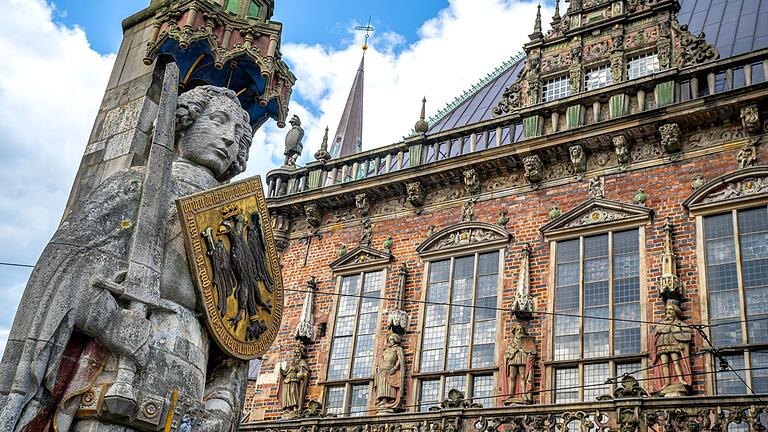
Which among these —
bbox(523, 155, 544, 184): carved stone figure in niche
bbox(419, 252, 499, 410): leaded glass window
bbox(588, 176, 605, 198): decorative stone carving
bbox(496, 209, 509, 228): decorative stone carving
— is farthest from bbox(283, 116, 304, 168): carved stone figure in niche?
bbox(588, 176, 605, 198): decorative stone carving

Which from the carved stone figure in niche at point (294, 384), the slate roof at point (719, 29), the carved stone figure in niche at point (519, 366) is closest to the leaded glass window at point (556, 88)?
the slate roof at point (719, 29)

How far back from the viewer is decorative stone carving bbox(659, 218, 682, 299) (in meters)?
10.7

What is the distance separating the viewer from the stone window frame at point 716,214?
395 inches

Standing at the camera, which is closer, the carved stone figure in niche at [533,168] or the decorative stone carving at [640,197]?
the decorative stone carving at [640,197]

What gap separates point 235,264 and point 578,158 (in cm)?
874

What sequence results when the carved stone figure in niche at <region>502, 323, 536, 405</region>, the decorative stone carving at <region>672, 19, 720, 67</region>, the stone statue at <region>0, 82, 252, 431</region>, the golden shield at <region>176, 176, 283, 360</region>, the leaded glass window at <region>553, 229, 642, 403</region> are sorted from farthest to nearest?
1. the decorative stone carving at <region>672, 19, 720, 67</region>
2. the carved stone figure in niche at <region>502, 323, 536, 405</region>
3. the leaded glass window at <region>553, 229, 642, 403</region>
4. the golden shield at <region>176, 176, 283, 360</region>
5. the stone statue at <region>0, 82, 252, 431</region>

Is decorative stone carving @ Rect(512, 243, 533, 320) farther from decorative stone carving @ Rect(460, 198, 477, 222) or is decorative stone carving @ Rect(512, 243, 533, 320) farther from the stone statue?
the stone statue

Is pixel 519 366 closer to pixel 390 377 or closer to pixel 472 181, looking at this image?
pixel 390 377

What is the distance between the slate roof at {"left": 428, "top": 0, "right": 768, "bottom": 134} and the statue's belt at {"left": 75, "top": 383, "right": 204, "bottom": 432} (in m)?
12.8

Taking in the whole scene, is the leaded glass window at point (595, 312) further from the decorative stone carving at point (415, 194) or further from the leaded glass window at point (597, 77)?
the leaded glass window at point (597, 77)

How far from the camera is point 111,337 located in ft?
13.0

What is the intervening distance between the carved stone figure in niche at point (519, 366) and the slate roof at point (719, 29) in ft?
19.7

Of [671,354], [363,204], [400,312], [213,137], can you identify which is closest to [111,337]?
[213,137]

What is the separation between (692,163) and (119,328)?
982 cm
